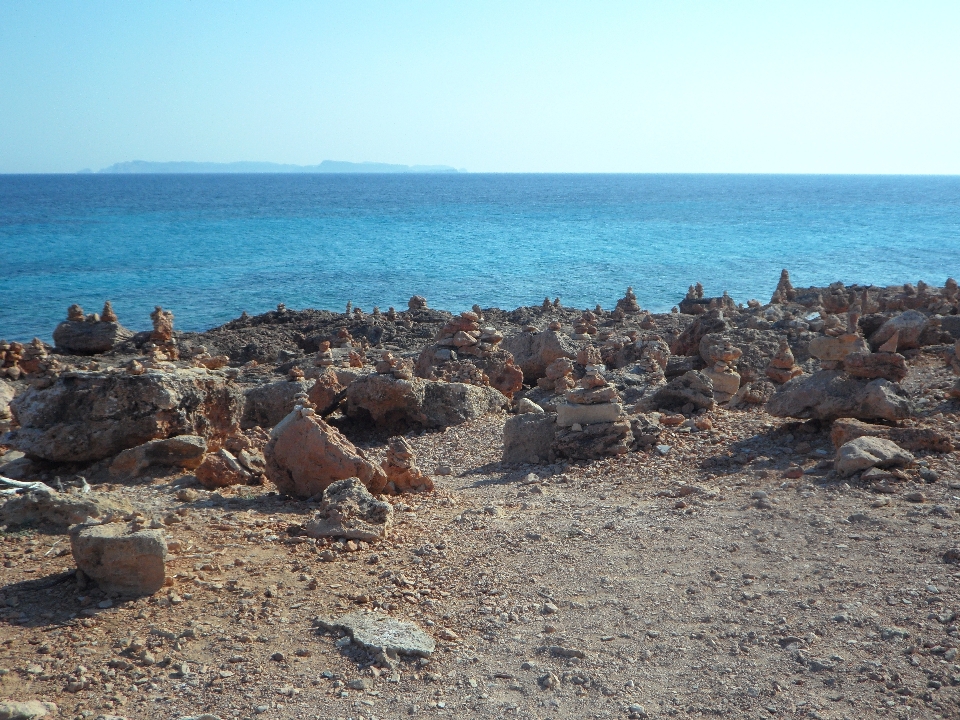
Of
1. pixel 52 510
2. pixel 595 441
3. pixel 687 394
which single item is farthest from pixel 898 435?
pixel 52 510

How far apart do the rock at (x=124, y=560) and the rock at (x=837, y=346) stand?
715cm

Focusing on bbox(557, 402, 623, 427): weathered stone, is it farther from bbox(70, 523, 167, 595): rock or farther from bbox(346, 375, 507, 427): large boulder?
bbox(70, 523, 167, 595): rock

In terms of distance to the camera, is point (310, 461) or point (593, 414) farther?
point (593, 414)

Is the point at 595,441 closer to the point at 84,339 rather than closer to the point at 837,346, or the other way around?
the point at 837,346

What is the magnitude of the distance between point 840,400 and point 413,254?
45.8 metres

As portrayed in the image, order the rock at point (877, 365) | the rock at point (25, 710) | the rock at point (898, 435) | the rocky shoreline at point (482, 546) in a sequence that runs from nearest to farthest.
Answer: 1. the rock at point (25, 710)
2. the rocky shoreline at point (482, 546)
3. the rock at point (898, 435)
4. the rock at point (877, 365)

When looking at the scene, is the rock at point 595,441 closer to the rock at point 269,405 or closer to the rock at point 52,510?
the rock at point 269,405

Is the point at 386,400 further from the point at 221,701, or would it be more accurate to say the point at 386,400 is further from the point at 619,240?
the point at 619,240

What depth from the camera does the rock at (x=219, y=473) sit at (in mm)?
7516

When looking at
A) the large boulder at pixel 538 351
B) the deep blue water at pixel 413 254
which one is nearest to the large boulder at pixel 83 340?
the deep blue water at pixel 413 254

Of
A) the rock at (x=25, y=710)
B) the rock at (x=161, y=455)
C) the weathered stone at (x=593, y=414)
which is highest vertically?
the weathered stone at (x=593, y=414)

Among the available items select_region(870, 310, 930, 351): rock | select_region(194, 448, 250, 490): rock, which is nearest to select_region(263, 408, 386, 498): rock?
select_region(194, 448, 250, 490): rock

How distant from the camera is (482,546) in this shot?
614 centimetres

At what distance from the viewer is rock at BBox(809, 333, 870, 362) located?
30.8ft
